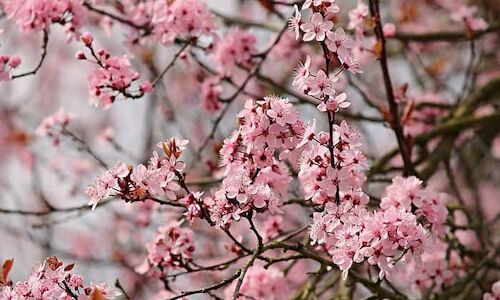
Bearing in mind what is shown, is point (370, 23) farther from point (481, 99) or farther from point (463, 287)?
point (481, 99)

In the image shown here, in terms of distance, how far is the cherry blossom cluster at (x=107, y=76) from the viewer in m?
2.67

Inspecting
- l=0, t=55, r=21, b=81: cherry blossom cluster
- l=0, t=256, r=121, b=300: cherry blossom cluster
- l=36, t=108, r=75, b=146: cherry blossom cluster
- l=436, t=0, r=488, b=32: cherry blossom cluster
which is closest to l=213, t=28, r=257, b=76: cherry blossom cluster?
l=36, t=108, r=75, b=146: cherry blossom cluster

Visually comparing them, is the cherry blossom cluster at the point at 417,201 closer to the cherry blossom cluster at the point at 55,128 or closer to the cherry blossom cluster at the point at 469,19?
the cherry blossom cluster at the point at 469,19

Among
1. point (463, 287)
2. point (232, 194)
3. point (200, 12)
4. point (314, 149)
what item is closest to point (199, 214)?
point (232, 194)

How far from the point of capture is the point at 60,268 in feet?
7.02

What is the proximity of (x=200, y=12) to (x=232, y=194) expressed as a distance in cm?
104

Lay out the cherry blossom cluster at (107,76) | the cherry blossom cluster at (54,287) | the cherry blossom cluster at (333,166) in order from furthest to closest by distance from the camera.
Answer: the cherry blossom cluster at (107,76), the cherry blossom cluster at (333,166), the cherry blossom cluster at (54,287)

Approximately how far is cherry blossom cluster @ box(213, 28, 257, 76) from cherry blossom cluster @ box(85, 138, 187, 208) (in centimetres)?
108

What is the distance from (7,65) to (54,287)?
0.99 m

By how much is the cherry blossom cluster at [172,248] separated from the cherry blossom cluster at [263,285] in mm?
331

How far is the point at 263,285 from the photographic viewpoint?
2916mm

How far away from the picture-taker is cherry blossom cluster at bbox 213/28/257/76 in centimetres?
324

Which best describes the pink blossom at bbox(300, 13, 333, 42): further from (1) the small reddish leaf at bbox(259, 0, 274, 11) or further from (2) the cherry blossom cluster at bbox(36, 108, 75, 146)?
(2) the cherry blossom cluster at bbox(36, 108, 75, 146)

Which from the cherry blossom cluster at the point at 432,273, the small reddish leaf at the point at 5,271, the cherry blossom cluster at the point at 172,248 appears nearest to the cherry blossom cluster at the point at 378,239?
the cherry blossom cluster at the point at 172,248
